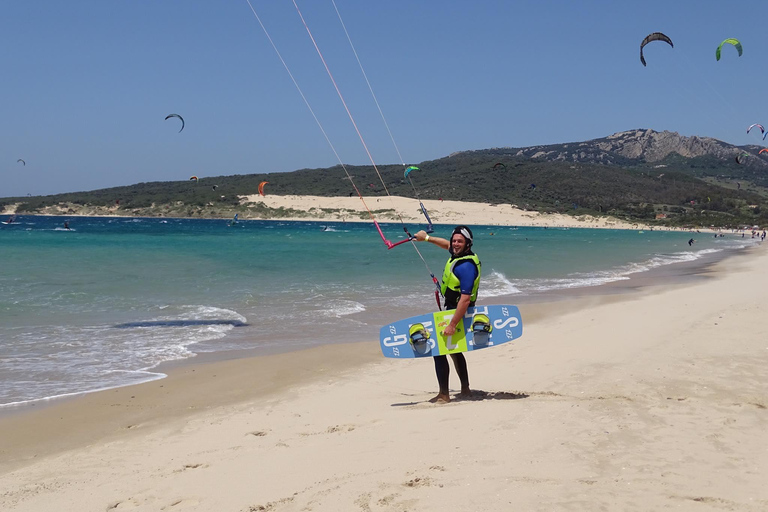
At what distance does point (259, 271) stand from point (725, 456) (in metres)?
16.9

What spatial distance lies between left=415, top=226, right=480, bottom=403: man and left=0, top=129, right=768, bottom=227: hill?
73.6 metres

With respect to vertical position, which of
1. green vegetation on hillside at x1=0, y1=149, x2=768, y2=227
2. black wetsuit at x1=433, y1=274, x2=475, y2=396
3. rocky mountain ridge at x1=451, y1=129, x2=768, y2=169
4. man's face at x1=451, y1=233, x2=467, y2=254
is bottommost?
black wetsuit at x1=433, y1=274, x2=475, y2=396

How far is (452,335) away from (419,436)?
4.25 feet

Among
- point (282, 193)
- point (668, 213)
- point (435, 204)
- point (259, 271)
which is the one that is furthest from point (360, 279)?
point (282, 193)

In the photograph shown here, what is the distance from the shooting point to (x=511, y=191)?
92750mm

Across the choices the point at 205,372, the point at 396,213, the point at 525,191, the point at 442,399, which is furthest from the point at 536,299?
the point at 525,191

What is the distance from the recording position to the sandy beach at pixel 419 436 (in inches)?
126

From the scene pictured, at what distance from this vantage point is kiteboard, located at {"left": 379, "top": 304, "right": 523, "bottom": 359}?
5.28m

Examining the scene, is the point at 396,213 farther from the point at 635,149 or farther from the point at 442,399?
the point at 635,149

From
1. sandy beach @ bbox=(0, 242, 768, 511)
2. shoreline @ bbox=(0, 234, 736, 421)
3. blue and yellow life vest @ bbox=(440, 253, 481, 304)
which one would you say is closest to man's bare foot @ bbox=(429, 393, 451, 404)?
sandy beach @ bbox=(0, 242, 768, 511)

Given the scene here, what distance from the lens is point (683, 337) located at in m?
7.81

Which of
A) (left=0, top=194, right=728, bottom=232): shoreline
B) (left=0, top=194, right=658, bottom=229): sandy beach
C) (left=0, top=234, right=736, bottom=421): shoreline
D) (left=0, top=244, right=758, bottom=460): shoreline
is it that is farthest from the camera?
(left=0, top=194, right=658, bottom=229): sandy beach

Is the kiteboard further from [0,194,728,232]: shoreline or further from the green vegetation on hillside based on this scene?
the green vegetation on hillside

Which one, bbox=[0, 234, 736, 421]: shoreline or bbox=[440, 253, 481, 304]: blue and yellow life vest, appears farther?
bbox=[0, 234, 736, 421]: shoreline
